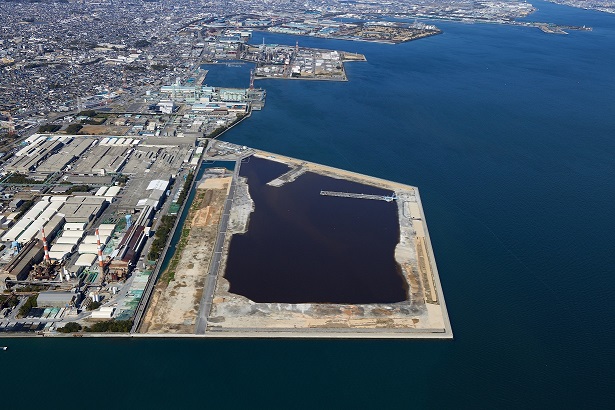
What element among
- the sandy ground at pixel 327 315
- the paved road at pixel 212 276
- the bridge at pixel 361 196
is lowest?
the sandy ground at pixel 327 315

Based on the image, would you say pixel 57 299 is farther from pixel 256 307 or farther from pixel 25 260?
pixel 256 307

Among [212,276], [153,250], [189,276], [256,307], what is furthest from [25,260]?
[256,307]

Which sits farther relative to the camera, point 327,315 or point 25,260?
point 25,260

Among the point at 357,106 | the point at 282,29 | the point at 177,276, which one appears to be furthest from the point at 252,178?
the point at 282,29

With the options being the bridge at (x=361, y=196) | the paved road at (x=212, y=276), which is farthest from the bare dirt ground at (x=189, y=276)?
the bridge at (x=361, y=196)

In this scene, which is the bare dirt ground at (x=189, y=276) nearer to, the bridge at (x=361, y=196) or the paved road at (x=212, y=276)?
the paved road at (x=212, y=276)

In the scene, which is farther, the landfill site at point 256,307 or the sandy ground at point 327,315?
the sandy ground at point 327,315
